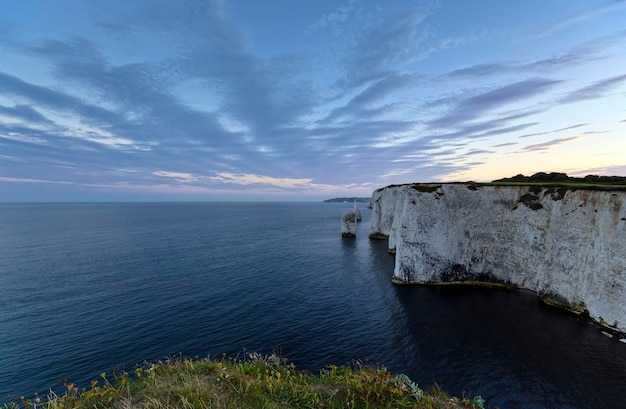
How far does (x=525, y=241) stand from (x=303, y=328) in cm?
3241

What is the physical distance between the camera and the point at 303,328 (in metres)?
28.2

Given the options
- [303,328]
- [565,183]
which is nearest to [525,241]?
[565,183]

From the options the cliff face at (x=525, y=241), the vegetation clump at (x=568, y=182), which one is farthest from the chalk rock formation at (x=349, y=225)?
the vegetation clump at (x=568, y=182)

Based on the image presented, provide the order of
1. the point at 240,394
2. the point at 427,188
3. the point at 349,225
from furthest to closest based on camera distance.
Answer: the point at 349,225
the point at 427,188
the point at 240,394

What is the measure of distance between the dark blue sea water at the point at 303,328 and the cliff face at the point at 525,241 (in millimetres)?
2748

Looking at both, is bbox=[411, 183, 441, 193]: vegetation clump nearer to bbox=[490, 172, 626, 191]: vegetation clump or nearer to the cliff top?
the cliff top

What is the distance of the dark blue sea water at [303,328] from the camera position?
20.8m

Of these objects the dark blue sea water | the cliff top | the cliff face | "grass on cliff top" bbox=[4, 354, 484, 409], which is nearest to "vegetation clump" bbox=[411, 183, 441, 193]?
the cliff top

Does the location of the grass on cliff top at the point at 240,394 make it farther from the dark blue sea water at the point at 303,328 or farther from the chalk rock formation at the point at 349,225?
the chalk rock formation at the point at 349,225

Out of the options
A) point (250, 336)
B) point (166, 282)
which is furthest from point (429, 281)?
point (166, 282)

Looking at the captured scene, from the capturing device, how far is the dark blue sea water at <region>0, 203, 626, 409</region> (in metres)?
20.8

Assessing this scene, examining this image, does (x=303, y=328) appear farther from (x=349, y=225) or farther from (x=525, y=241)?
(x=349, y=225)

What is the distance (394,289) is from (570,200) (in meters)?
24.0

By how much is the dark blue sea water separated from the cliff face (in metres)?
2.75
